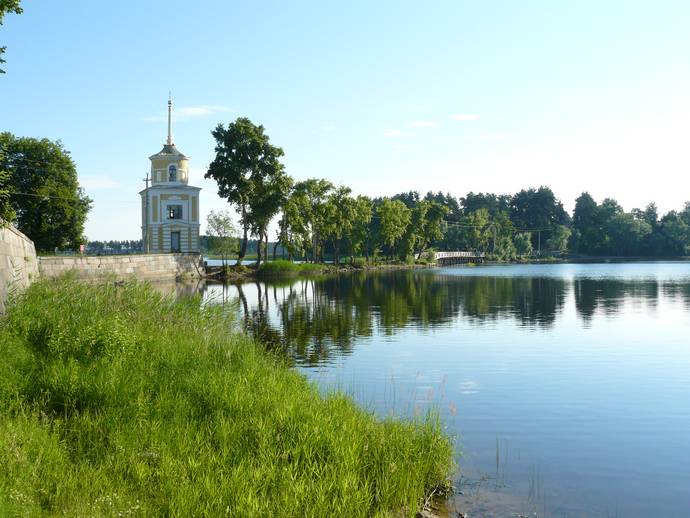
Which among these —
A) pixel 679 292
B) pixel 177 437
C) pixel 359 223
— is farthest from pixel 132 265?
pixel 177 437

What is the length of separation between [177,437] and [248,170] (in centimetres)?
6412

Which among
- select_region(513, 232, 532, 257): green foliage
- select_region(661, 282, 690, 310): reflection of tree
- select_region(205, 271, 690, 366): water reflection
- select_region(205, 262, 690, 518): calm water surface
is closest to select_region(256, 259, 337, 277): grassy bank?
select_region(205, 271, 690, 366): water reflection

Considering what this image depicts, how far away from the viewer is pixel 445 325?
102 ft

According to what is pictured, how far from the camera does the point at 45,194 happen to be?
5425cm

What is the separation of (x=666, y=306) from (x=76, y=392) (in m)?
37.9

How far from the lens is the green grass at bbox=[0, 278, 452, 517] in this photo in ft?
25.0

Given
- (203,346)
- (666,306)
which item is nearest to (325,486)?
(203,346)

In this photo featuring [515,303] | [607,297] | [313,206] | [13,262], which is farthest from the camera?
[313,206]

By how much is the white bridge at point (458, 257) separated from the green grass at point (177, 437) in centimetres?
11855

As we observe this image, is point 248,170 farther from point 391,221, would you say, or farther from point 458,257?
point 458,257

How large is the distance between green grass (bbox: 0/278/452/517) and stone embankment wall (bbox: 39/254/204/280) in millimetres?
30182

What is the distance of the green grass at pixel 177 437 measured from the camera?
763 centimetres

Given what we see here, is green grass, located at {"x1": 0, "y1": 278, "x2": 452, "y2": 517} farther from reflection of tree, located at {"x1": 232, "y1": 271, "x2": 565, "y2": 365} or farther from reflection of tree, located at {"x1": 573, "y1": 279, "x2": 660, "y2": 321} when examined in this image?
reflection of tree, located at {"x1": 573, "y1": 279, "x2": 660, "y2": 321}

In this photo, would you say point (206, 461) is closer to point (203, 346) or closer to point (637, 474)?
point (203, 346)
